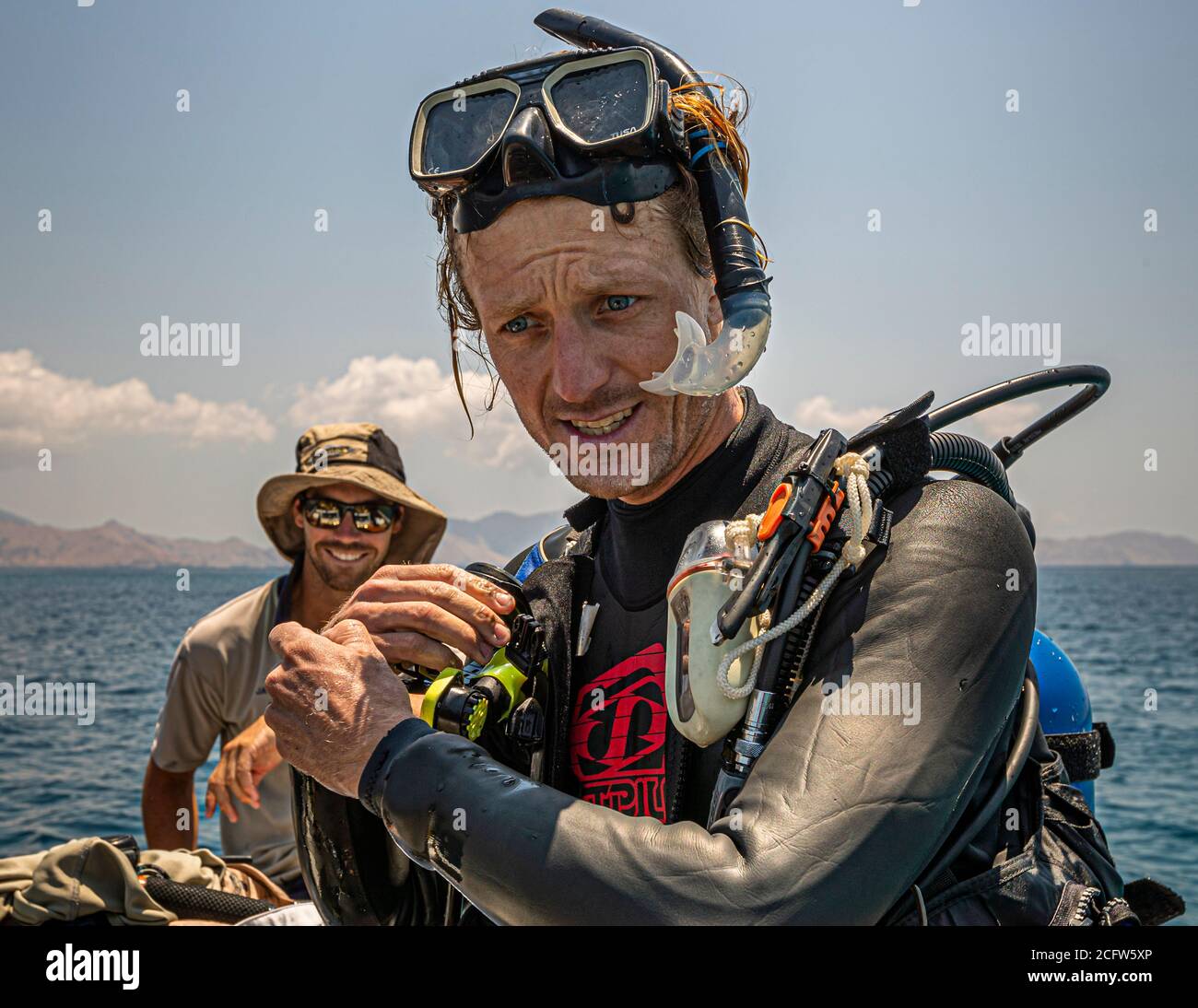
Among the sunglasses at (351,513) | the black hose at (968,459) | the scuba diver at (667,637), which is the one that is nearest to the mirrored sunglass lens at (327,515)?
the sunglasses at (351,513)

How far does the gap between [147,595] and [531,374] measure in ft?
350

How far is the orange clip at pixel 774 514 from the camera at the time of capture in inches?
70.2

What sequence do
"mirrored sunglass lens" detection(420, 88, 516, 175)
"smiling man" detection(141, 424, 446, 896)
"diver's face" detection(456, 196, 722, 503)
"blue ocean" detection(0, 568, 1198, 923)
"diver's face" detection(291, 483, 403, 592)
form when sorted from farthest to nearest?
"blue ocean" detection(0, 568, 1198, 923), "diver's face" detection(291, 483, 403, 592), "smiling man" detection(141, 424, 446, 896), "mirrored sunglass lens" detection(420, 88, 516, 175), "diver's face" detection(456, 196, 722, 503)

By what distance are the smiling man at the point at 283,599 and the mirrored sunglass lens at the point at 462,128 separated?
3.22m

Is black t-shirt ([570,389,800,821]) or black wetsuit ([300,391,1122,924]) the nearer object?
black wetsuit ([300,391,1122,924])

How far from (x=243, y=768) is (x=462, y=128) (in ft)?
9.45

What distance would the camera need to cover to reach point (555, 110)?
2.26 meters

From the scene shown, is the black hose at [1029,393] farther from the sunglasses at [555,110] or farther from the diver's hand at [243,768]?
the diver's hand at [243,768]

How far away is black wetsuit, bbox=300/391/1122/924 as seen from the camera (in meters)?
1.52

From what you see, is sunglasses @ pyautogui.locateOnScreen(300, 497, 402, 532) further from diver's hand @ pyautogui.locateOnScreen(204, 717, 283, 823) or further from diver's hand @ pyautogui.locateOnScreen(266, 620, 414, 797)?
diver's hand @ pyautogui.locateOnScreen(266, 620, 414, 797)

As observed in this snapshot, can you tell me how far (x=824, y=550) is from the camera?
1.81 m

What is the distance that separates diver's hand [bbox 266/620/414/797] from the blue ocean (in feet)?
33.6

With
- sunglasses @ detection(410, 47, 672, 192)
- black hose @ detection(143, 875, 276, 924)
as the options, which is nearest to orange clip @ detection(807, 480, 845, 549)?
sunglasses @ detection(410, 47, 672, 192)
